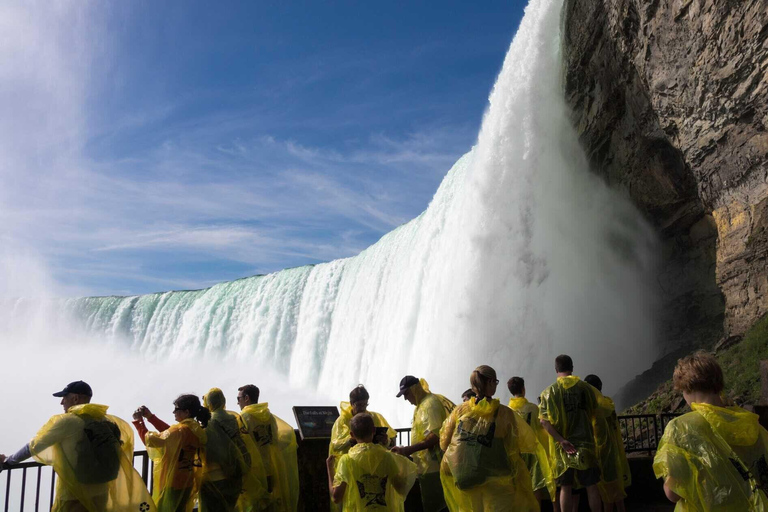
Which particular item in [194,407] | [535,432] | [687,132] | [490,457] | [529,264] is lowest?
[490,457]

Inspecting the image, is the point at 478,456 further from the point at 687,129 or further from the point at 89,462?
the point at 687,129

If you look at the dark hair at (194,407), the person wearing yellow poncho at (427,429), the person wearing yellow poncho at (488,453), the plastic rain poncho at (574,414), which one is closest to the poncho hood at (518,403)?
the plastic rain poncho at (574,414)

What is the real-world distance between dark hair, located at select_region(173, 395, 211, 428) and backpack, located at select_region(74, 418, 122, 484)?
1.96 feet

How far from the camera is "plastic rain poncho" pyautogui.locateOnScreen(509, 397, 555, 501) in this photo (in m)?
5.84

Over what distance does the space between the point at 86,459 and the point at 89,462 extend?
31 millimetres

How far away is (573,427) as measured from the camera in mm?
5598

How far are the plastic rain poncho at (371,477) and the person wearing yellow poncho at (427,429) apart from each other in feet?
Result: 2.07

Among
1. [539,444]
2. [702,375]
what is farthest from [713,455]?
[539,444]

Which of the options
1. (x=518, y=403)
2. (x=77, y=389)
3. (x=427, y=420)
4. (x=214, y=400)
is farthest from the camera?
(x=518, y=403)

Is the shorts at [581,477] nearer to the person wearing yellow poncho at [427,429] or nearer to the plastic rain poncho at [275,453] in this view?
the person wearing yellow poncho at [427,429]

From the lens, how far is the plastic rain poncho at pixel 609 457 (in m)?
5.88

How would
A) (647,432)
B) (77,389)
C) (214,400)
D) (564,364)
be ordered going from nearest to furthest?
(77,389), (214,400), (564,364), (647,432)

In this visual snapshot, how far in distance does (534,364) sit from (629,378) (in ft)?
8.39

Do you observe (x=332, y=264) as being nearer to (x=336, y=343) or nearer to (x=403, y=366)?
(x=336, y=343)
